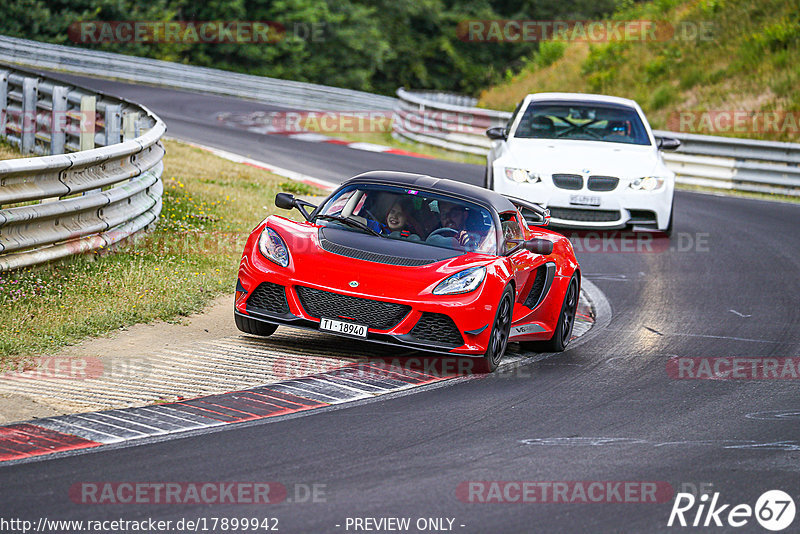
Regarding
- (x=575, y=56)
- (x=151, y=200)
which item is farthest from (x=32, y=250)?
(x=575, y=56)

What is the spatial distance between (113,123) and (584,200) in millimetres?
6143

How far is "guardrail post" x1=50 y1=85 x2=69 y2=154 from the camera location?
1571 cm

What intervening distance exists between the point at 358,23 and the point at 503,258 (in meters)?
45.2

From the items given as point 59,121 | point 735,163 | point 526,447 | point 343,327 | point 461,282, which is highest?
point 461,282

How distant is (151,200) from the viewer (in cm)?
1248

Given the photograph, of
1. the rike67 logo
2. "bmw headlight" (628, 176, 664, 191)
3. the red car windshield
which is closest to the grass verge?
the red car windshield

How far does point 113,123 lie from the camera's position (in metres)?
15.0

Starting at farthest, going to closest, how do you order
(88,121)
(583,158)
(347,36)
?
(347,36) < (88,121) < (583,158)

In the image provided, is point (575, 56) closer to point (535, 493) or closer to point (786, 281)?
point (786, 281)

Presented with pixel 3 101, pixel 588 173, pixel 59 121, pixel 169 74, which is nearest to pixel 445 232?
pixel 588 173

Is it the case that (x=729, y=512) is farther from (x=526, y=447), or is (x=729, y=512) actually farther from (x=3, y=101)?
(x=3, y=101)

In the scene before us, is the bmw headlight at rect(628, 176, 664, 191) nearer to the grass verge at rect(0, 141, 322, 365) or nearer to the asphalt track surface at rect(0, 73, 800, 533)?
the asphalt track surface at rect(0, 73, 800, 533)

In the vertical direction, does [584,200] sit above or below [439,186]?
below

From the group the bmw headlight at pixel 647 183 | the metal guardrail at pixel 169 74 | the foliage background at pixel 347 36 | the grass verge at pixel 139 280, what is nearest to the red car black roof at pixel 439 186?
the grass verge at pixel 139 280
